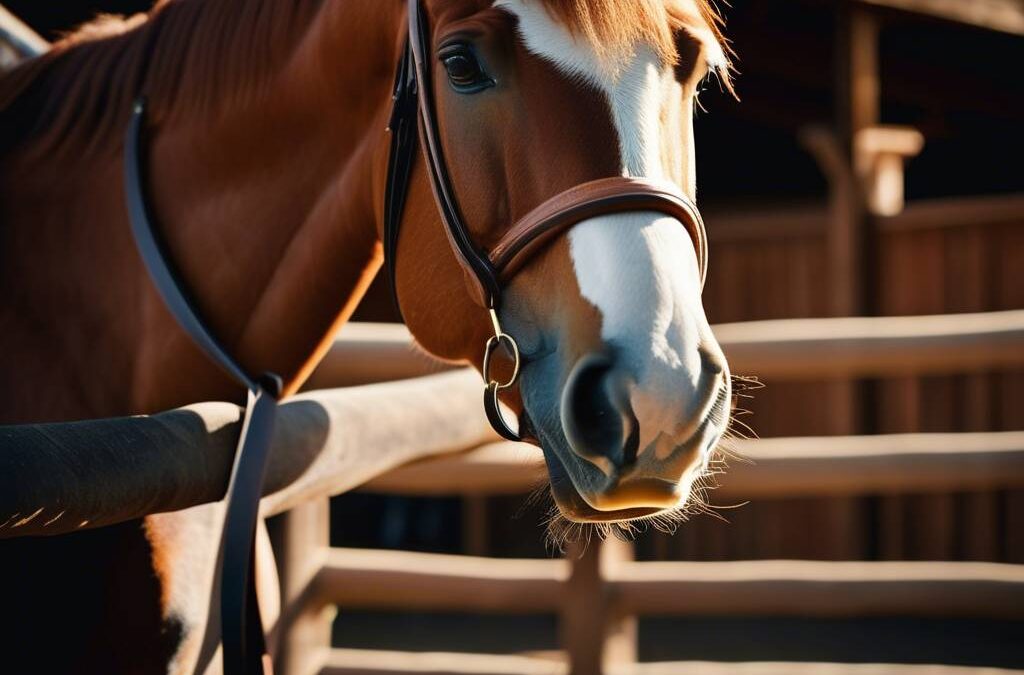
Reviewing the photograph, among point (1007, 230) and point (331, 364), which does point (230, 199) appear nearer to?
point (331, 364)

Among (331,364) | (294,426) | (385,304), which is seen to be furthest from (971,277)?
(294,426)

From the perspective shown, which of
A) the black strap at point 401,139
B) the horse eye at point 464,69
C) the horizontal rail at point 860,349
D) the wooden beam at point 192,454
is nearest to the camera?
the wooden beam at point 192,454

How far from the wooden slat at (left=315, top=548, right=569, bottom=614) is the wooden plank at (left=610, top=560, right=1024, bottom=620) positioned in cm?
21

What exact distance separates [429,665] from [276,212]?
1.68 m

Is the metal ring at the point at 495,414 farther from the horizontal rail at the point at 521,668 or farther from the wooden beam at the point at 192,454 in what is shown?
the horizontal rail at the point at 521,668

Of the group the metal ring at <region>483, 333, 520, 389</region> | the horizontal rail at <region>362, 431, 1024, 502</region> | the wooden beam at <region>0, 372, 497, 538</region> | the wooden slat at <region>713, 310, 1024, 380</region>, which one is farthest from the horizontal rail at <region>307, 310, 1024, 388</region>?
the metal ring at <region>483, 333, 520, 389</region>

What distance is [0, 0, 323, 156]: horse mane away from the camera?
1645 mm

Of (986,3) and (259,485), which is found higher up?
(986,3)

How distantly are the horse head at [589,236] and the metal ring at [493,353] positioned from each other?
12mm

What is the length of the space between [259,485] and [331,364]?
1.36 m

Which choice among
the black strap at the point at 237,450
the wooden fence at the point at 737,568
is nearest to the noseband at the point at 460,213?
the black strap at the point at 237,450

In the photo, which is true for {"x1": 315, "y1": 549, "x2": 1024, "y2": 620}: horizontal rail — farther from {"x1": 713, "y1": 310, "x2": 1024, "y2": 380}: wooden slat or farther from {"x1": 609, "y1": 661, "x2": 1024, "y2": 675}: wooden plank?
{"x1": 713, "y1": 310, "x2": 1024, "y2": 380}: wooden slat

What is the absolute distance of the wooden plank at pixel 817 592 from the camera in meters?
2.85

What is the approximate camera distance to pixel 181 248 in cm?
167
